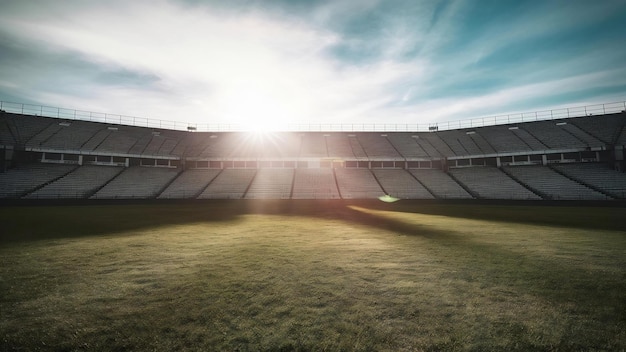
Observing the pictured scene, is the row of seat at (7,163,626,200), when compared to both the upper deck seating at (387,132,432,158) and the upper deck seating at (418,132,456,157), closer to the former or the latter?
the upper deck seating at (387,132,432,158)

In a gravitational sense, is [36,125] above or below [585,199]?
above

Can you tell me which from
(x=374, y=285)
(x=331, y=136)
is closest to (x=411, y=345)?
(x=374, y=285)

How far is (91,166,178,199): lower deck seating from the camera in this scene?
29219 millimetres

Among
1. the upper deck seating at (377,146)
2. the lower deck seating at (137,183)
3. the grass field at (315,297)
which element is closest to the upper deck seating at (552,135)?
the upper deck seating at (377,146)

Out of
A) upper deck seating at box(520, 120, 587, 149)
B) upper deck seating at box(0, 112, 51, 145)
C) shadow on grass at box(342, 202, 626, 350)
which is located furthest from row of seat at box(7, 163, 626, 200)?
shadow on grass at box(342, 202, 626, 350)

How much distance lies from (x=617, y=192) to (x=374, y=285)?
36403 mm

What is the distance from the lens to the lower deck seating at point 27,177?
2616 centimetres

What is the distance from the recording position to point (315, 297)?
12.9ft

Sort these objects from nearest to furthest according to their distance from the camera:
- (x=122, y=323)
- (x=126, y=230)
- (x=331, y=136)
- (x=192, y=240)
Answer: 1. (x=122, y=323)
2. (x=192, y=240)
3. (x=126, y=230)
4. (x=331, y=136)

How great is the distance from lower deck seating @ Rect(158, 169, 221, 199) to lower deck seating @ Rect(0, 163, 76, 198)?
12.0 m

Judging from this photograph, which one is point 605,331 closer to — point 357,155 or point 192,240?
point 192,240

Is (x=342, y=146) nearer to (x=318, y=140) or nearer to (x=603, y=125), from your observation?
(x=318, y=140)

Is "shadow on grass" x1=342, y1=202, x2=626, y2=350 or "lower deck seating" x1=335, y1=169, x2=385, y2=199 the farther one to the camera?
"lower deck seating" x1=335, y1=169, x2=385, y2=199

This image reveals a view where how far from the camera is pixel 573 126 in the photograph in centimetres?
3522
